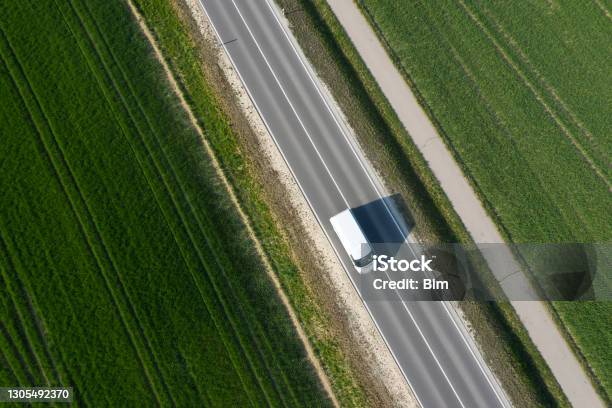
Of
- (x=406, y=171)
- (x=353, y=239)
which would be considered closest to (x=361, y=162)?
(x=406, y=171)

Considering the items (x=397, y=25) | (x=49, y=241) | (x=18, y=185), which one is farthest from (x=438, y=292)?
(x=18, y=185)

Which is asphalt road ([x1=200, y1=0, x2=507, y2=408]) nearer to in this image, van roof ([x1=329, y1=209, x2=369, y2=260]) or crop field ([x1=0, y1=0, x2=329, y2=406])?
van roof ([x1=329, y1=209, x2=369, y2=260])

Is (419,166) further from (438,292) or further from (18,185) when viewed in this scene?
(18,185)

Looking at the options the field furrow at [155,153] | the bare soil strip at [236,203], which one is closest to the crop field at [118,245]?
the field furrow at [155,153]

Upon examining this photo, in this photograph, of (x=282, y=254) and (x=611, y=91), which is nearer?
(x=282, y=254)

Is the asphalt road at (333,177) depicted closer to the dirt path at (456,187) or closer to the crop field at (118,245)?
the dirt path at (456,187)

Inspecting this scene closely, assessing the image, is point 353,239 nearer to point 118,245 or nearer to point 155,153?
point 155,153

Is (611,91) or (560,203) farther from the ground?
(611,91)
